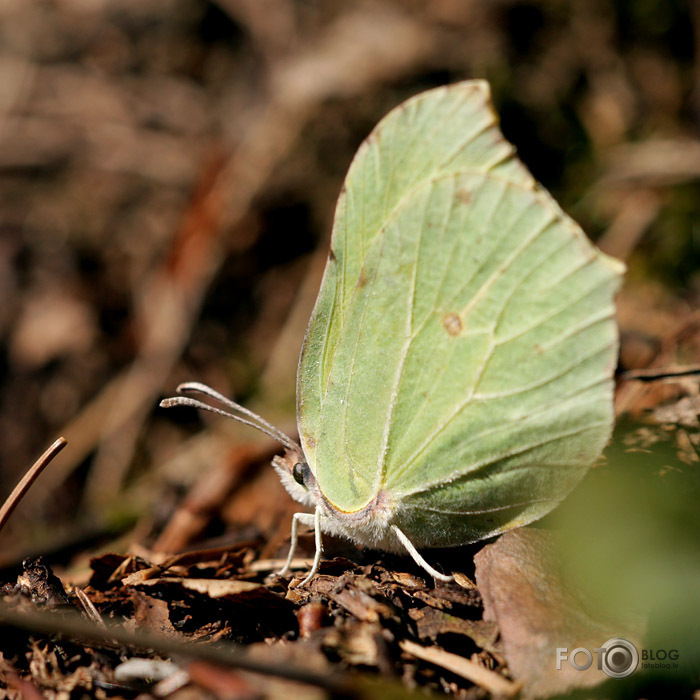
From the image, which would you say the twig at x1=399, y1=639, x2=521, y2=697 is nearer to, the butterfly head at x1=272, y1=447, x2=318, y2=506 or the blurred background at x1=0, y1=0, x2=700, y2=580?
the butterfly head at x1=272, y1=447, x2=318, y2=506

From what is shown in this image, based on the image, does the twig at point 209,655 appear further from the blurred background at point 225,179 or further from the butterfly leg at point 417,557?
the blurred background at point 225,179

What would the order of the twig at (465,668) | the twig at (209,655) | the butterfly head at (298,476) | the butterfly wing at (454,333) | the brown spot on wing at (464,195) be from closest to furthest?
the twig at (209,655) → the twig at (465,668) → the butterfly wing at (454,333) → the brown spot on wing at (464,195) → the butterfly head at (298,476)

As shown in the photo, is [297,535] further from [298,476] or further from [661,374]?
[661,374]

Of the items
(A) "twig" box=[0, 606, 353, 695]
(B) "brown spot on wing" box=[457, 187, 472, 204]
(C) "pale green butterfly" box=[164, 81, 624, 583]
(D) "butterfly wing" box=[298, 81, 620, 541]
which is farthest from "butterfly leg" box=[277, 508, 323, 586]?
(B) "brown spot on wing" box=[457, 187, 472, 204]

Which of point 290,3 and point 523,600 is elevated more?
point 290,3

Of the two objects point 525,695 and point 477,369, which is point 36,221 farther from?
point 525,695

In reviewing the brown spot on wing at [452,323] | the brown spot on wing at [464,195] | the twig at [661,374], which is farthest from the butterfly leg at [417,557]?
the twig at [661,374]

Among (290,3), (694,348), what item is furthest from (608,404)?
(290,3)
